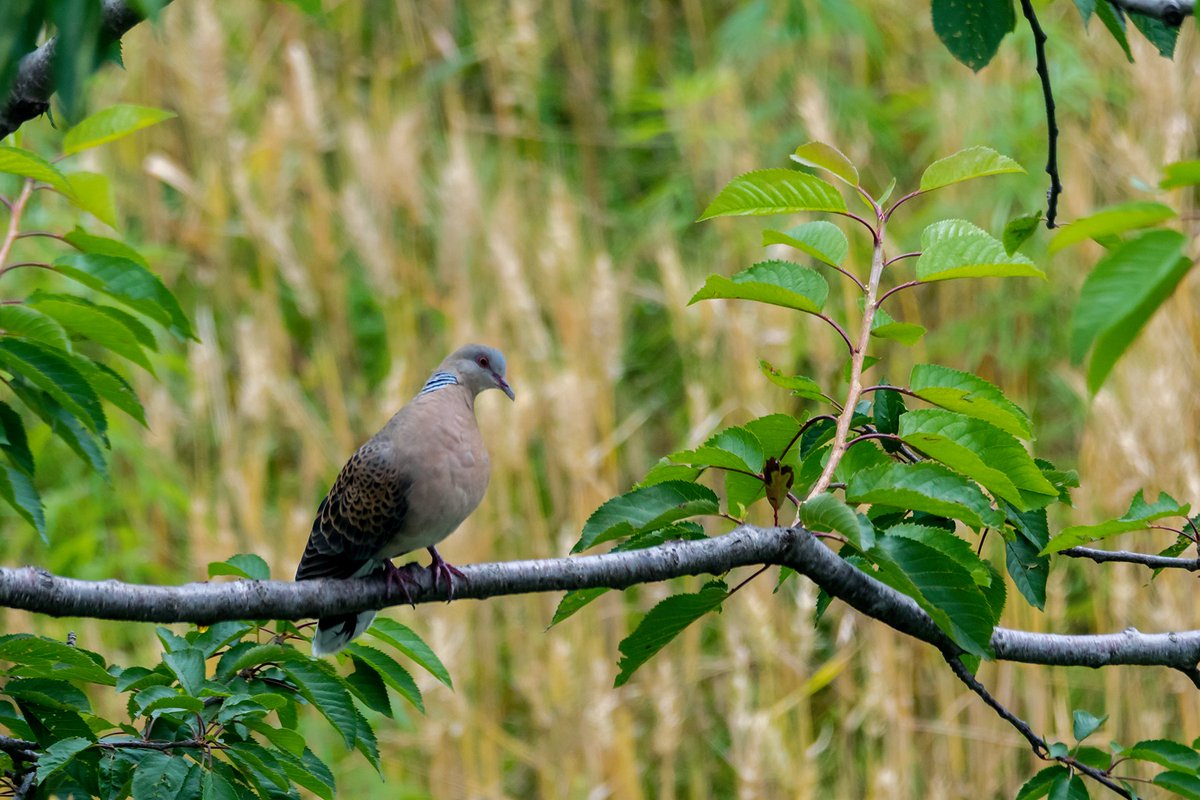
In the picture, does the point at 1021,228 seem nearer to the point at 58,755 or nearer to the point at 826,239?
the point at 826,239

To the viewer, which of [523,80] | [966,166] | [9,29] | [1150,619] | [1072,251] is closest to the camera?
[9,29]

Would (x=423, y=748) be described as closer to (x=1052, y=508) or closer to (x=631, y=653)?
(x=1052, y=508)

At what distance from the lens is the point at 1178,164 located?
0.76 m

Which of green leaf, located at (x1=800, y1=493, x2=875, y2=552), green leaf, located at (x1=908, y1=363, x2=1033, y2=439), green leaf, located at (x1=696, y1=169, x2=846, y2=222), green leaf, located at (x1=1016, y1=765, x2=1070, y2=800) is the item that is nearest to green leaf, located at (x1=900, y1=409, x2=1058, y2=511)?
green leaf, located at (x1=908, y1=363, x2=1033, y2=439)

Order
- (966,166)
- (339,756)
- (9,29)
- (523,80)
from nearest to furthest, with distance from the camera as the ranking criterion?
(9,29), (966,166), (339,756), (523,80)

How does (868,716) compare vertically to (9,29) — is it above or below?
below

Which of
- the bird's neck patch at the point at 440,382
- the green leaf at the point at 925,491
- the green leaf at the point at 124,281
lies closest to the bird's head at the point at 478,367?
the bird's neck patch at the point at 440,382

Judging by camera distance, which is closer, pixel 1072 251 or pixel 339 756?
pixel 339 756

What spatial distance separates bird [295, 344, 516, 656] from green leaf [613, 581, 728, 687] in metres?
0.62

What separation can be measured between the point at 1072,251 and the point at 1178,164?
3480mm

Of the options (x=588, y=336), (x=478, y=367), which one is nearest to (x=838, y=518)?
(x=478, y=367)

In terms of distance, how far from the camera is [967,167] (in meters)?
1.36

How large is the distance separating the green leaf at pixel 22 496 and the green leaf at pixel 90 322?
0.64ft

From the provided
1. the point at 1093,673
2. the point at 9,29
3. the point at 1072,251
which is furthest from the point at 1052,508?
the point at 9,29
